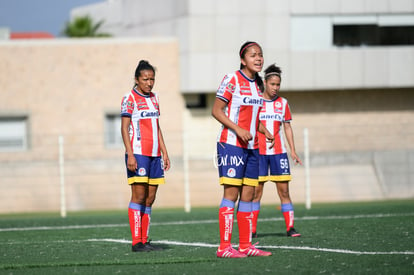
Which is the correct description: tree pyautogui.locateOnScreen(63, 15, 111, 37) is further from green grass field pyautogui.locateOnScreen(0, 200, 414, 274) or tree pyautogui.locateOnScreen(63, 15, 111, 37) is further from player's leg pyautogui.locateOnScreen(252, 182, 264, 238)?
player's leg pyautogui.locateOnScreen(252, 182, 264, 238)

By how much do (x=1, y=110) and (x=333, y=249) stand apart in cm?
2519

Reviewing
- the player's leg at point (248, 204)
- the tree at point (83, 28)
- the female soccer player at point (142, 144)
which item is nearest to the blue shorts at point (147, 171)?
the female soccer player at point (142, 144)

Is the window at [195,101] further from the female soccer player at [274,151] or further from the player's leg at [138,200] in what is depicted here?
the player's leg at [138,200]

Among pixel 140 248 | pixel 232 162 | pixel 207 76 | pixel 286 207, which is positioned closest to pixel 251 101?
pixel 232 162

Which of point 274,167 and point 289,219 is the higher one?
point 274,167

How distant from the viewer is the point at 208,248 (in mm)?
9688

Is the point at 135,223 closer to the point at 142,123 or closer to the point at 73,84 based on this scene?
the point at 142,123

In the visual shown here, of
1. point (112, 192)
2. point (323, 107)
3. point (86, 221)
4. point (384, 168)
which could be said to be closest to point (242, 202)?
point (86, 221)

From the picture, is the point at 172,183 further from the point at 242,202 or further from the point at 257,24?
the point at 242,202

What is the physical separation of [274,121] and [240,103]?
3.00 metres

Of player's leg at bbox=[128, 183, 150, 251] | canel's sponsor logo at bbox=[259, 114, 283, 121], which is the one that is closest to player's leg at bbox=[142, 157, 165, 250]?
player's leg at bbox=[128, 183, 150, 251]

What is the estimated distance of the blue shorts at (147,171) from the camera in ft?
30.9

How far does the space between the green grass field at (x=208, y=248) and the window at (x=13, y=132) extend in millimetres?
18043

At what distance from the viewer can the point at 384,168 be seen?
28.8 m
